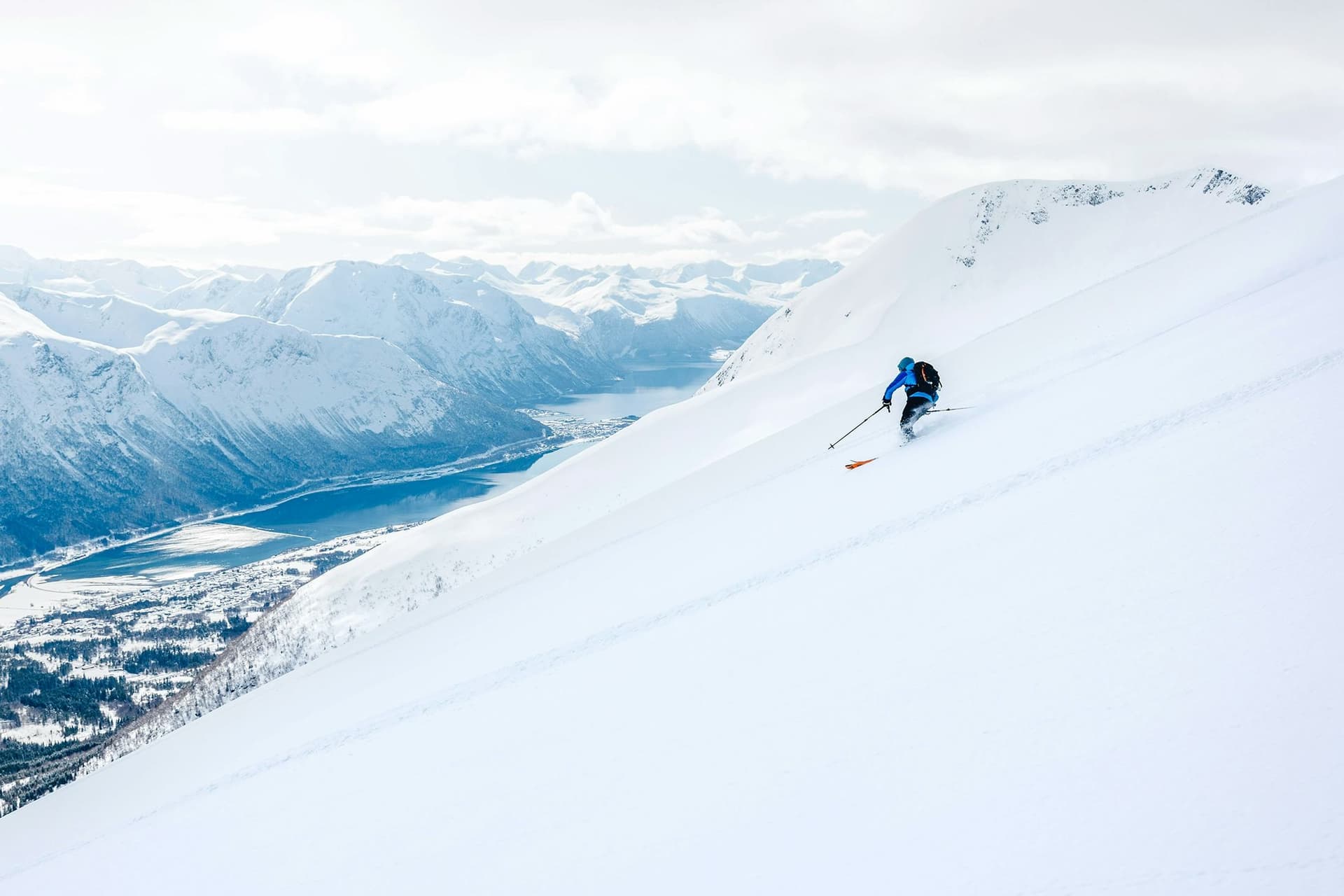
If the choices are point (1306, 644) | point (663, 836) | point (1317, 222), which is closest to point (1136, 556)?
point (1306, 644)

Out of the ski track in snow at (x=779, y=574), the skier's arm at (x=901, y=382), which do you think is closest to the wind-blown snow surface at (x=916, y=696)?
the ski track in snow at (x=779, y=574)

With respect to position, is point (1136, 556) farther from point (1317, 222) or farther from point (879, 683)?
point (1317, 222)

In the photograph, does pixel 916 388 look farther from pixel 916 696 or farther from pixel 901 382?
pixel 916 696

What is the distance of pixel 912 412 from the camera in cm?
1978

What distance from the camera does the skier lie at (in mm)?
19453

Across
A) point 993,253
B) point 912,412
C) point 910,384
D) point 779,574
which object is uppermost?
point 993,253

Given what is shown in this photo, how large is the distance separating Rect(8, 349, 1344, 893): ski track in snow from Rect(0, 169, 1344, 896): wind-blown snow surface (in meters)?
0.09

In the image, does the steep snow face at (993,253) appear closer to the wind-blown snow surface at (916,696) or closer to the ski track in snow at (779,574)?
the wind-blown snow surface at (916,696)

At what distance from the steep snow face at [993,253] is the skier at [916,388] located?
80141 mm

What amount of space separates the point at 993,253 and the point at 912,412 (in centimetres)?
11689

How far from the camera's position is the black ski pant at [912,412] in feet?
64.3

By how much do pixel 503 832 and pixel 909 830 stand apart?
4743 millimetres

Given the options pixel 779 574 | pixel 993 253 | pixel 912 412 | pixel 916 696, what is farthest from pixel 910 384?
pixel 993 253

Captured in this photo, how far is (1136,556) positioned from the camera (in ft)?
26.8
